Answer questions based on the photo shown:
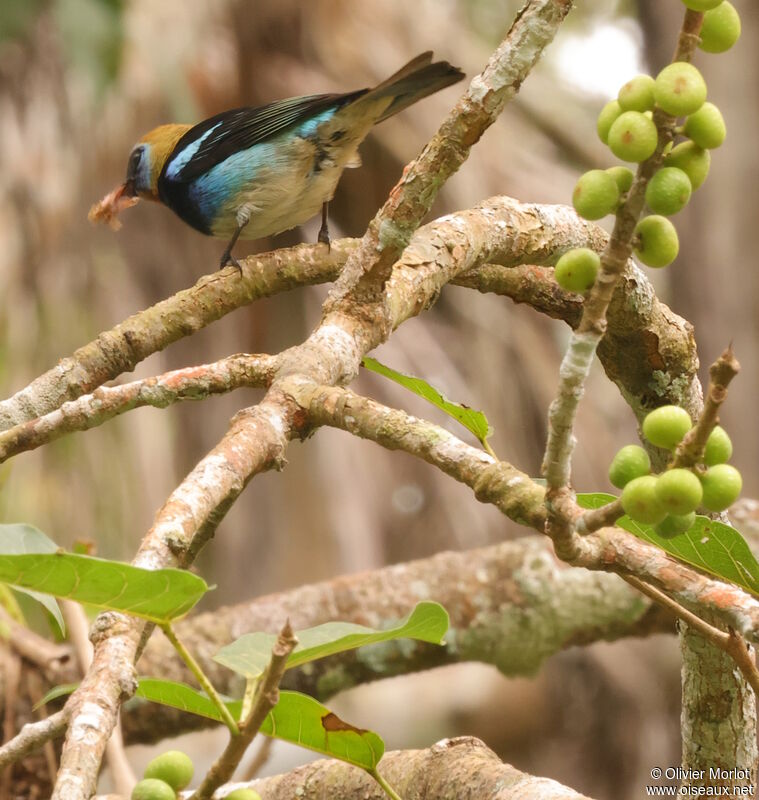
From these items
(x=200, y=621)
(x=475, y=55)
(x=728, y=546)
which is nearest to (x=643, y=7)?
(x=475, y=55)

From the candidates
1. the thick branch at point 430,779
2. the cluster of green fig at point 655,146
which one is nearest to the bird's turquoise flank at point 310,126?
the thick branch at point 430,779

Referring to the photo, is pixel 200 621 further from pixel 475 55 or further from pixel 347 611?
pixel 475 55

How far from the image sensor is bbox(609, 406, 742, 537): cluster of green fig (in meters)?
0.75

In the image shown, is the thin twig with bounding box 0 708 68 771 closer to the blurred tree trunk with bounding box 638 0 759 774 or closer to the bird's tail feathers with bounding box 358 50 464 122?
the bird's tail feathers with bounding box 358 50 464 122

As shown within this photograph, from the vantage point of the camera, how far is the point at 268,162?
330 centimetres

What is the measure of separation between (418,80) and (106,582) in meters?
2.26

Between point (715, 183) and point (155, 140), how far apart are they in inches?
109

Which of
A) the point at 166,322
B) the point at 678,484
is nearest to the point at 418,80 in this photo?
Answer: the point at 166,322

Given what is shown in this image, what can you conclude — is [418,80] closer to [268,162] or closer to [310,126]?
[310,126]

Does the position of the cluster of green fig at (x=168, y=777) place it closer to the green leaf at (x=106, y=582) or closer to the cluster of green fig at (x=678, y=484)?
the green leaf at (x=106, y=582)

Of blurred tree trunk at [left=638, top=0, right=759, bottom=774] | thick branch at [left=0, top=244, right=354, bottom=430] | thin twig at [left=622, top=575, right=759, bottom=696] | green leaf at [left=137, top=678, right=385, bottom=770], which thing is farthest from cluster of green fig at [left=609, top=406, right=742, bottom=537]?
blurred tree trunk at [left=638, top=0, right=759, bottom=774]

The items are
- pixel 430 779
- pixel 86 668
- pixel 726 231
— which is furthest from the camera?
pixel 726 231

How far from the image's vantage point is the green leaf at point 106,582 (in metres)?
0.86

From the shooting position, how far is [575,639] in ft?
9.45
